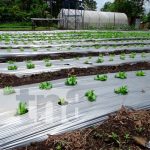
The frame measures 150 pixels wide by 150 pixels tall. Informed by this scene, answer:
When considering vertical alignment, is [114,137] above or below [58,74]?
below

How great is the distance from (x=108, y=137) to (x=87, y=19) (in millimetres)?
32699

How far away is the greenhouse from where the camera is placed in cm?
3269

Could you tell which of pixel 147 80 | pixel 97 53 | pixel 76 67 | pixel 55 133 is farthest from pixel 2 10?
A: pixel 55 133

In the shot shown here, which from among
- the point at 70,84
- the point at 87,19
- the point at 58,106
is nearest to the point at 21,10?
the point at 87,19

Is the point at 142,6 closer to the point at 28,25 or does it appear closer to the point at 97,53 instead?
the point at 28,25

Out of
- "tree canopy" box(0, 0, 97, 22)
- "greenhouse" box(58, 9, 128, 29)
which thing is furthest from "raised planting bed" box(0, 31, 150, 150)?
"tree canopy" box(0, 0, 97, 22)

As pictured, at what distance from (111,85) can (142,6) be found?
4356 centimetres

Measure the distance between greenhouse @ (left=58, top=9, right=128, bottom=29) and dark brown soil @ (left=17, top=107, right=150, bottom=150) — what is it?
27829mm

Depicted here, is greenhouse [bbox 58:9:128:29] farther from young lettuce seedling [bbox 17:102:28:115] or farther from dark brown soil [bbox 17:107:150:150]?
dark brown soil [bbox 17:107:150:150]

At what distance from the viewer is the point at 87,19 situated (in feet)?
118

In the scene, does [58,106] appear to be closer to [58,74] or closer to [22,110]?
[22,110]

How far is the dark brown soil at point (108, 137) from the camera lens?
156 inches

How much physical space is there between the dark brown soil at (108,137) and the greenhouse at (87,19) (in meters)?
27.8

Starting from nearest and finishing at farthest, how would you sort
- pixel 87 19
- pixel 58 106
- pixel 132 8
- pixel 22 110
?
pixel 22 110
pixel 58 106
pixel 87 19
pixel 132 8
